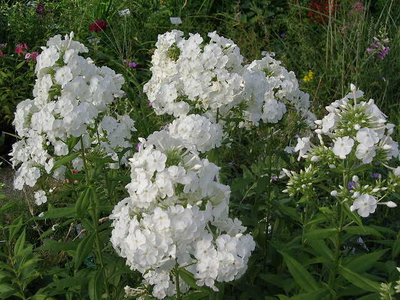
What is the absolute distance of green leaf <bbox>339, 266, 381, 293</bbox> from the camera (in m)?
2.27

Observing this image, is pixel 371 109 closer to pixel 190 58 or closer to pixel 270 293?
pixel 190 58

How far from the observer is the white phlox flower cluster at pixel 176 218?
6.25 feet

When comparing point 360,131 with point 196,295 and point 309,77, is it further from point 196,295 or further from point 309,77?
point 309,77

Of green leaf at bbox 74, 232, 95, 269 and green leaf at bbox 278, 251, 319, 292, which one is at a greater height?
green leaf at bbox 278, 251, 319, 292

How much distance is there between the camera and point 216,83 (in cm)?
276

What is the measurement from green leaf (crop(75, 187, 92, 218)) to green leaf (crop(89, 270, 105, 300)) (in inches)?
11.2

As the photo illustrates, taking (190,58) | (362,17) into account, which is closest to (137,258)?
(190,58)

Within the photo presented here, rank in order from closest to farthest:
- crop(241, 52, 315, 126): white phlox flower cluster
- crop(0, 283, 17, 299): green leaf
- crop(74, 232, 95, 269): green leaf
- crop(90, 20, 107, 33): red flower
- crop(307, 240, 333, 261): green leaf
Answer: crop(307, 240, 333, 261): green leaf < crop(74, 232, 95, 269): green leaf < crop(241, 52, 315, 126): white phlox flower cluster < crop(0, 283, 17, 299): green leaf < crop(90, 20, 107, 33): red flower

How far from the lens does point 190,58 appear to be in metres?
2.82

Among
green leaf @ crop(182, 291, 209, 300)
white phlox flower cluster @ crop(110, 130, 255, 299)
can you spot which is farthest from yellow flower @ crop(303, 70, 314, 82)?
white phlox flower cluster @ crop(110, 130, 255, 299)

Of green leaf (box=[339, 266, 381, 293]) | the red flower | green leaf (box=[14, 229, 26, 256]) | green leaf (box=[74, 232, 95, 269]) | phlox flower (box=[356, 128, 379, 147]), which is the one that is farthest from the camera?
the red flower

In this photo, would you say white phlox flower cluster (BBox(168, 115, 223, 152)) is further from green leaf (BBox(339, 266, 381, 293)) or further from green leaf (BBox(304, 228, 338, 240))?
green leaf (BBox(339, 266, 381, 293))

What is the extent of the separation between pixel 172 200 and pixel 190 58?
3.42 feet

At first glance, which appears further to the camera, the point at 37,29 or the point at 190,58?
the point at 37,29
